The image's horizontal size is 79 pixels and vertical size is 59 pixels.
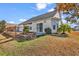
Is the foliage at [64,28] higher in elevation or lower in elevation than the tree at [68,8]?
lower

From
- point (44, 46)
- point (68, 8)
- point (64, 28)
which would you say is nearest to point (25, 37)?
point (44, 46)

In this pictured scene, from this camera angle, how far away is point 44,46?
3.44m

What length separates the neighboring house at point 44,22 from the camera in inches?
135

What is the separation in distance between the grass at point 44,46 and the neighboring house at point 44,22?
0.35 feet

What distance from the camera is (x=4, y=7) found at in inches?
134

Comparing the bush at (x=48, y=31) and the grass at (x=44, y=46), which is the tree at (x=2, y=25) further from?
the bush at (x=48, y=31)

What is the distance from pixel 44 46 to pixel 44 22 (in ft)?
0.92

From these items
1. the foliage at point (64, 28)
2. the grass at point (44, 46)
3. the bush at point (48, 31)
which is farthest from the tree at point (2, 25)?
the foliage at point (64, 28)

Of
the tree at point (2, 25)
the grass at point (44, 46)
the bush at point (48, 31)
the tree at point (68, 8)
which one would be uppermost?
the tree at point (68, 8)

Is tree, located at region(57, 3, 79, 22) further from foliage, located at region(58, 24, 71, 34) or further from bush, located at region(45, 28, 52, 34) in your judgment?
bush, located at region(45, 28, 52, 34)

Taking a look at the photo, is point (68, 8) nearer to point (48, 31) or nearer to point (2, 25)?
point (48, 31)

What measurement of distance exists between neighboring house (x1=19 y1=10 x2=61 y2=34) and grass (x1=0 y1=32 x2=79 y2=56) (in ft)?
0.35

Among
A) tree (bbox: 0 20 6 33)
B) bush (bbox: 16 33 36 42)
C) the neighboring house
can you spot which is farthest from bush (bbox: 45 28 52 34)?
tree (bbox: 0 20 6 33)

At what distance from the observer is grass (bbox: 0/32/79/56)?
3402 mm
